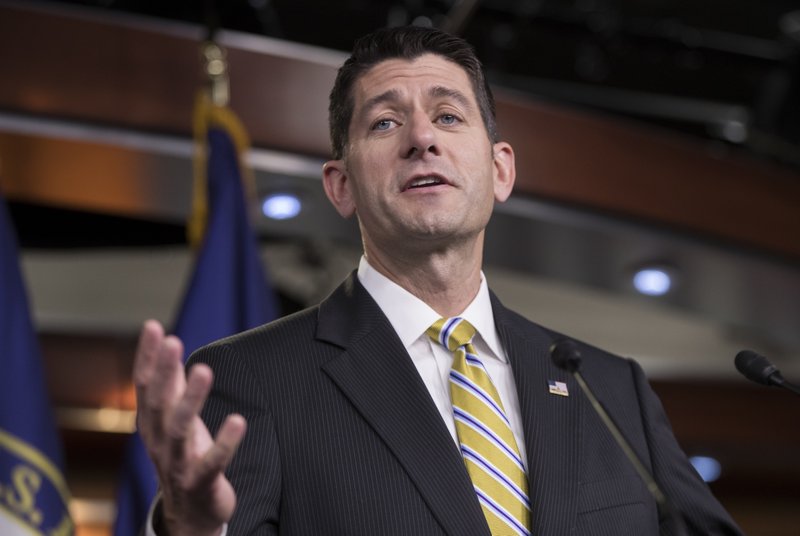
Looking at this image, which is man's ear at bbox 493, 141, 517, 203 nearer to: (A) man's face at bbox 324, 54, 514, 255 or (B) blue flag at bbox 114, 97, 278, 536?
(A) man's face at bbox 324, 54, 514, 255

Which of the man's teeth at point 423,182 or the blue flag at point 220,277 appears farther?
the blue flag at point 220,277

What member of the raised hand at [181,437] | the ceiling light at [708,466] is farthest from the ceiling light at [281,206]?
the ceiling light at [708,466]

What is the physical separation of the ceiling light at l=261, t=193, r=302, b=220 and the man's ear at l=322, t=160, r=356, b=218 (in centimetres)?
187

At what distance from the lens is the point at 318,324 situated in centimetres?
191

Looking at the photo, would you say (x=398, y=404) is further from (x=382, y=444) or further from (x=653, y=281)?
(x=653, y=281)

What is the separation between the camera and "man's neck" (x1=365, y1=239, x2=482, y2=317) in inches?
77.3

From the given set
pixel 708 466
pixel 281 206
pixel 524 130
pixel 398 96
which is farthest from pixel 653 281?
pixel 708 466

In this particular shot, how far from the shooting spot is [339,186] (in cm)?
214

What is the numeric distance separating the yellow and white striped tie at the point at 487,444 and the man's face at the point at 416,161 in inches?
7.1

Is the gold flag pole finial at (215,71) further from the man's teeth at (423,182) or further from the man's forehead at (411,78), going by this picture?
the man's teeth at (423,182)

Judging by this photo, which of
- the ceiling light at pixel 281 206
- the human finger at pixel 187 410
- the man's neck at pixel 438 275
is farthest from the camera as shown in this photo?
the ceiling light at pixel 281 206

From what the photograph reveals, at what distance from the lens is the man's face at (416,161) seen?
192cm

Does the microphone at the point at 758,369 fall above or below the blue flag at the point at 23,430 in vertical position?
below

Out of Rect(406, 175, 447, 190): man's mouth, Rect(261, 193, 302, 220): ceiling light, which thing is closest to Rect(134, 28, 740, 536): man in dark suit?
Rect(406, 175, 447, 190): man's mouth
